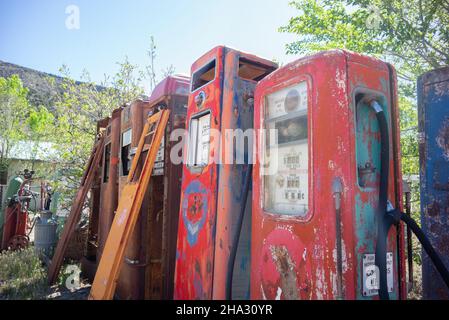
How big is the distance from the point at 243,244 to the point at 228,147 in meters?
0.67

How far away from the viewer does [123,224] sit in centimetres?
269

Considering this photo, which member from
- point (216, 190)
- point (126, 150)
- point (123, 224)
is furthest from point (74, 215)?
point (216, 190)

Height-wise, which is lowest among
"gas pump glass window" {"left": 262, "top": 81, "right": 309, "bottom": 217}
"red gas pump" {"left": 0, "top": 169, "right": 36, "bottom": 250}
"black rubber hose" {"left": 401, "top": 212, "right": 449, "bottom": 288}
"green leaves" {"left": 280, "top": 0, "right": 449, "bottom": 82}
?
"red gas pump" {"left": 0, "top": 169, "right": 36, "bottom": 250}

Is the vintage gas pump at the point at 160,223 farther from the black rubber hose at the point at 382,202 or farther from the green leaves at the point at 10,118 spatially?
the green leaves at the point at 10,118

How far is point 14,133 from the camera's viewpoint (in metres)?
17.9

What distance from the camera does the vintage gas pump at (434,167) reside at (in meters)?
2.36

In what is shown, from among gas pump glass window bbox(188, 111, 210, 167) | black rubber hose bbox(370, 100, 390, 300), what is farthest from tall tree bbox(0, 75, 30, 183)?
black rubber hose bbox(370, 100, 390, 300)

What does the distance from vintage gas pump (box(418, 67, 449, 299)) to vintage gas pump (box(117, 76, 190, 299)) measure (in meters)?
1.91

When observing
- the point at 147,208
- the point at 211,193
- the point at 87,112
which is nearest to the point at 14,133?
the point at 87,112

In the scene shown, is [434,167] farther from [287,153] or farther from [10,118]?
[10,118]

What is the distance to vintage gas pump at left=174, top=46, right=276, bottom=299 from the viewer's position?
215cm

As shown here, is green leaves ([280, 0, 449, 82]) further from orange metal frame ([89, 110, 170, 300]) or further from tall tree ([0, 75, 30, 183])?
tall tree ([0, 75, 30, 183])

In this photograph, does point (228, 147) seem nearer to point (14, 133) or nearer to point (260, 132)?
point (260, 132)

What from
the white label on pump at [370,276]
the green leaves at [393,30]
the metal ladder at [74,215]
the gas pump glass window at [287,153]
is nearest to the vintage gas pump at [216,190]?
the gas pump glass window at [287,153]
